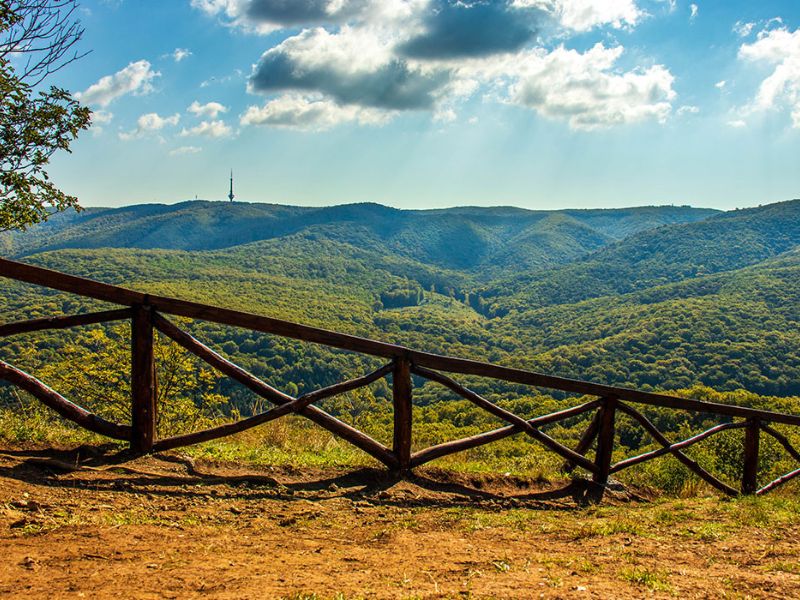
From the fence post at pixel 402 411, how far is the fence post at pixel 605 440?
2.78 m

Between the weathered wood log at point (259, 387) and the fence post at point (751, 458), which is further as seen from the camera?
the fence post at point (751, 458)

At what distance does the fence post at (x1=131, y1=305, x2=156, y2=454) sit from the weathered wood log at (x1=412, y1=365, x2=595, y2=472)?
9.12 ft

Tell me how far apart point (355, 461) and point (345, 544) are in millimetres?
2577

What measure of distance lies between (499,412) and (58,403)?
464 cm

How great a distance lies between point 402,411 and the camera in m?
6.29

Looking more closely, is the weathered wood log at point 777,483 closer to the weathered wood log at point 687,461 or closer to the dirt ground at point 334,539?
the weathered wood log at point 687,461

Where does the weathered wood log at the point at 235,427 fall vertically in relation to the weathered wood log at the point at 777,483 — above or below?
above

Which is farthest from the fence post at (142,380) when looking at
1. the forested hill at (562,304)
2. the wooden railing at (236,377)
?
the forested hill at (562,304)

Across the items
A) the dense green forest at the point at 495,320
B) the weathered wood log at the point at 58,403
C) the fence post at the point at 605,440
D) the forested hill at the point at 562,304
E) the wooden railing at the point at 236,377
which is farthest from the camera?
the forested hill at the point at 562,304

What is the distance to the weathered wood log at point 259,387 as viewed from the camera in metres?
5.63

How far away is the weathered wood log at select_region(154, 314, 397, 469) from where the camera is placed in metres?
5.63

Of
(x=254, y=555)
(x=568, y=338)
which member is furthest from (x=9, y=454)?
(x=568, y=338)

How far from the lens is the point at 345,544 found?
4.15 meters

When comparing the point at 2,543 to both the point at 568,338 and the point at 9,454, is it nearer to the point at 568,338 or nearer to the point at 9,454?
the point at 9,454
